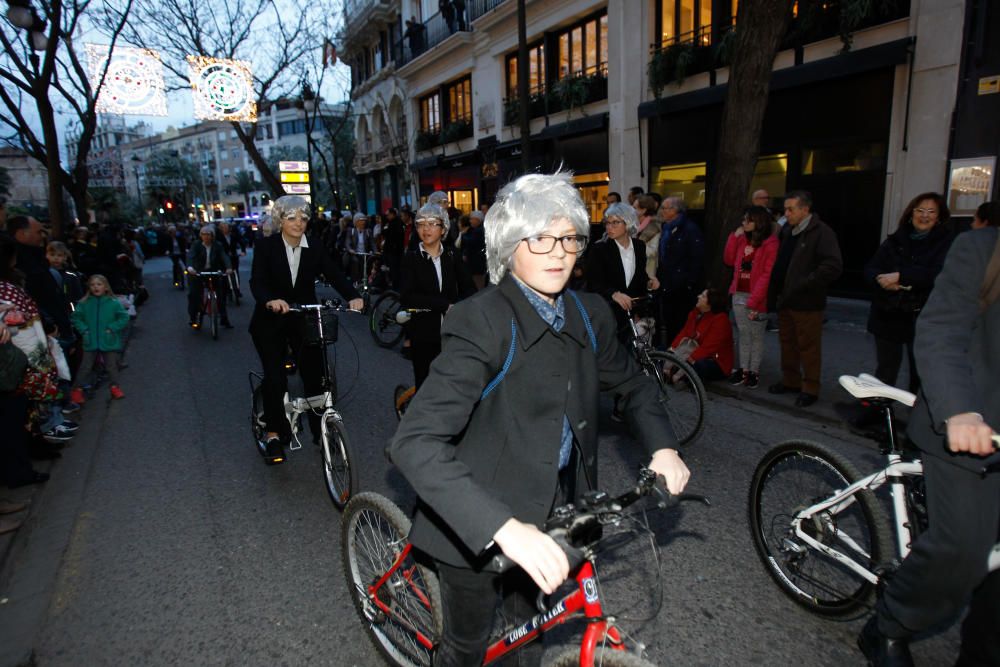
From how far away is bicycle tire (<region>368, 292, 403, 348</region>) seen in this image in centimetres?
934

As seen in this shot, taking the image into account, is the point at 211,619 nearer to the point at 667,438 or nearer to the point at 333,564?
the point at 333,564

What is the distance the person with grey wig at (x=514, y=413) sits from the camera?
144cm

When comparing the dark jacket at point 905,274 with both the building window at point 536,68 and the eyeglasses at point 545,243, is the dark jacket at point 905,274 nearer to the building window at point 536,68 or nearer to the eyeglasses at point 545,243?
the eyeglasses at point 545,243

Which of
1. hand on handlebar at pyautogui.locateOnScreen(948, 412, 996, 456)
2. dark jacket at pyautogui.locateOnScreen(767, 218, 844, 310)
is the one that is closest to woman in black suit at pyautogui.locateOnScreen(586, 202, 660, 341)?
dark jacket at pyautogui.locateOnScreen(767, 218, 844, 310)

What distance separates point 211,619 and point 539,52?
19.4m

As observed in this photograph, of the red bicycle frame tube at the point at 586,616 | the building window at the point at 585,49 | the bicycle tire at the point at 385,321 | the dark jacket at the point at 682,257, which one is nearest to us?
the red bicycle frame tube at the point at 586,616

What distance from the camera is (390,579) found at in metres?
2.34

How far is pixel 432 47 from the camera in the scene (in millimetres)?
24953

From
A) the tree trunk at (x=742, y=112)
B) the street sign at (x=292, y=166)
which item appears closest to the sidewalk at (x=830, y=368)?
the tree trunk at (x=742, y=112)

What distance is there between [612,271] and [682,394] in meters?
1.34

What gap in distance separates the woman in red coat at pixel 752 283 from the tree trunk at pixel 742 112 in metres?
1.01

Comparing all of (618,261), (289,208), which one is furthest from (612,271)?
(289,208)

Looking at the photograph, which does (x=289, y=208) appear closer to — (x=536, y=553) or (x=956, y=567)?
(x=536, y=553)

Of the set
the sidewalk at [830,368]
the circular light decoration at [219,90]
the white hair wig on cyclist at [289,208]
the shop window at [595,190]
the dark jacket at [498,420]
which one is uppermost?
the circular light decoration at [219,90]
